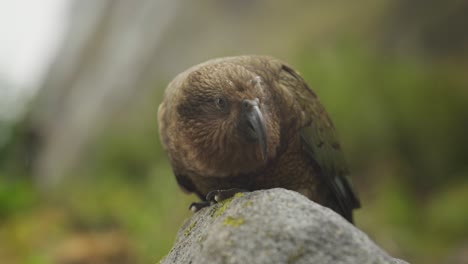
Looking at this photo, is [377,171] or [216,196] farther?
[377,171]

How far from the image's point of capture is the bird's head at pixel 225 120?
10.2 feet

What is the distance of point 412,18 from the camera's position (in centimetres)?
882

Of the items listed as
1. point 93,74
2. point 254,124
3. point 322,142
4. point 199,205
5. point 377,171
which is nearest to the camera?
point 254,124

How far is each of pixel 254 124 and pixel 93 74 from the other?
1020cm

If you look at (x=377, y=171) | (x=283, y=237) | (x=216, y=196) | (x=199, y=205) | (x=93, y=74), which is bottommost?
(x=377, y=171)

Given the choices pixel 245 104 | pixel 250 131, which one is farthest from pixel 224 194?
pixel 245 104

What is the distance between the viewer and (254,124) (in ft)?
9.86

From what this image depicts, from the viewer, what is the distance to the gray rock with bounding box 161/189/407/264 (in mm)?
2166

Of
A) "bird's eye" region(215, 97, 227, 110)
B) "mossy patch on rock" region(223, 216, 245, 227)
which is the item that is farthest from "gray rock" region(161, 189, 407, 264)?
"bird's eye" region(215, 97, 227, 110)

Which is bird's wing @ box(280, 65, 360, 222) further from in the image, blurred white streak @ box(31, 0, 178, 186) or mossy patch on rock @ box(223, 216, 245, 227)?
blurred white streak @ box(31, 0, 178, 186)

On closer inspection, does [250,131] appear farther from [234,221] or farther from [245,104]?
[234,221]

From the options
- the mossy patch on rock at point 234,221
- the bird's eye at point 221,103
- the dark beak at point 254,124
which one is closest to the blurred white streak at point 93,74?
the bird's eye at point 221,103

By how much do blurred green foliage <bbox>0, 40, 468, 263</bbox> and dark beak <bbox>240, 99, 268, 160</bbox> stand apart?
4.41 meters

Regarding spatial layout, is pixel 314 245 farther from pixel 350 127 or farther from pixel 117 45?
pixel 117 45
